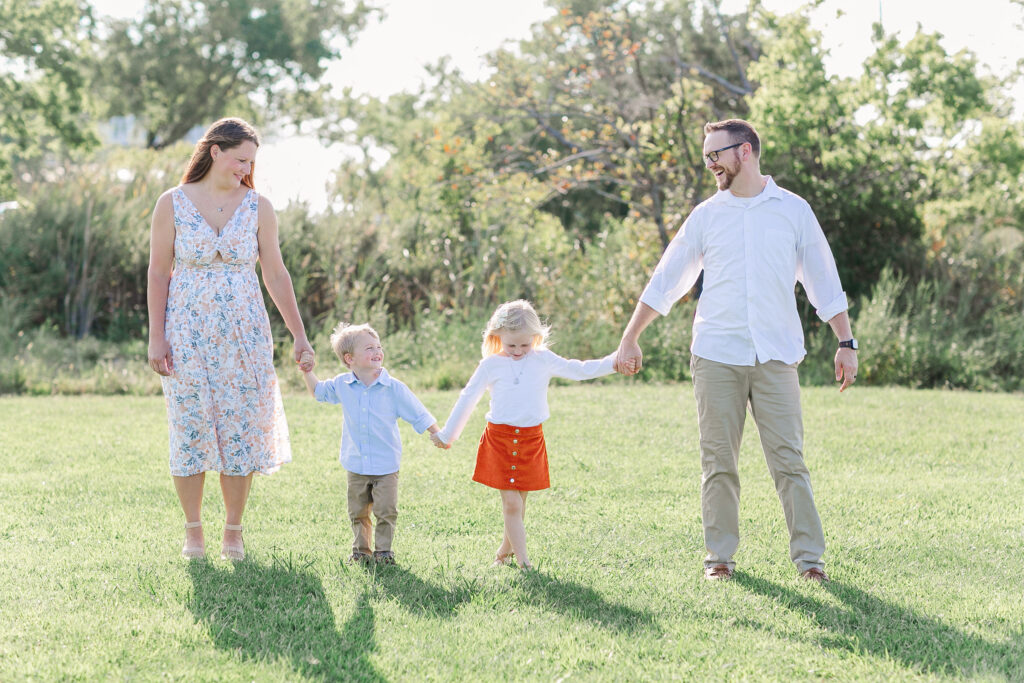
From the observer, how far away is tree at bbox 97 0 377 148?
34219 millimetres

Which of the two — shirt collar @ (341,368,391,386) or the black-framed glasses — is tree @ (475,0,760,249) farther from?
shirt collar @ (341,368,391,386)

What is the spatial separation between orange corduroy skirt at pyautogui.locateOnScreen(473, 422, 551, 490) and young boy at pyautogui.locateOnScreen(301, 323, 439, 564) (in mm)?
278

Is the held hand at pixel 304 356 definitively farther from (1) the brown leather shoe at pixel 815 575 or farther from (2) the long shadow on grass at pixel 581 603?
(1) the brown leather shoe at pixel 815 575

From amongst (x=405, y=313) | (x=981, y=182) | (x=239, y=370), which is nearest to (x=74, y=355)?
(x=405, y=313)

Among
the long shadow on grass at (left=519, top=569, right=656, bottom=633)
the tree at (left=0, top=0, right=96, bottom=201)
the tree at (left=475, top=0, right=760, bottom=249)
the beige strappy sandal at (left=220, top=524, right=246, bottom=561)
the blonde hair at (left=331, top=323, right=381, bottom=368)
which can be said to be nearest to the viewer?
the long shadow on grass at (left=519, top=569, right=656, bottom=633)

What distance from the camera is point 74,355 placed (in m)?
12.4

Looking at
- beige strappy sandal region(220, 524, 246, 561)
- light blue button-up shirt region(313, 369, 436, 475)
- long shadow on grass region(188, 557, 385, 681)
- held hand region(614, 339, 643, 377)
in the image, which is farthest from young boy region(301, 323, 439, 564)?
held hand region(614, 339, 643, 377)

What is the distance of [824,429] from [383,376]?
5.10 metres

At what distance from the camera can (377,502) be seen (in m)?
4.66

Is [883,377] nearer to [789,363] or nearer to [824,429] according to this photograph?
[824,429]

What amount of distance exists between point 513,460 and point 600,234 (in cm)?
1086

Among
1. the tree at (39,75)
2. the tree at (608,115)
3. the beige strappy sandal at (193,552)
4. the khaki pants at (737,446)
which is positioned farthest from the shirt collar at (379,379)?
the tree at (39,75)

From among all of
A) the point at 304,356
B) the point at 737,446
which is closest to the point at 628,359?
the point at 737,446

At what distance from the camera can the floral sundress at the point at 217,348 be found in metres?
4.73
